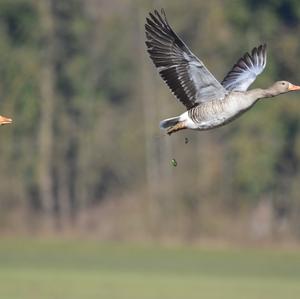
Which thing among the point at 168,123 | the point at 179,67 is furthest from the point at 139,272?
the point at 168,123

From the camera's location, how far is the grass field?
32656 millimetres

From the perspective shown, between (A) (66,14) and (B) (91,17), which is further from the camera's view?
Answer: (B) (91,17)

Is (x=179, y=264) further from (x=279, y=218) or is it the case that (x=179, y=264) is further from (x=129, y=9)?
(x=129, y=9)

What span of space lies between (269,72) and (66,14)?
32.0 ft

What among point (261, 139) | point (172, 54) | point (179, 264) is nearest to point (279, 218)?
point (261, 139)

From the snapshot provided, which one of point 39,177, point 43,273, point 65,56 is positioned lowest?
point 43,273

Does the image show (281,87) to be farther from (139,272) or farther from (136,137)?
(136,137)

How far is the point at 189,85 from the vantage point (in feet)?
49.9

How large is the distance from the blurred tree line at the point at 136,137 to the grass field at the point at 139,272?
324 cm

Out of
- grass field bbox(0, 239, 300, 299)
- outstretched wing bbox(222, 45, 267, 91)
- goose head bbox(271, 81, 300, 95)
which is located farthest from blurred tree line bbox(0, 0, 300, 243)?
goose head bbox(271, 81, 300, 95)

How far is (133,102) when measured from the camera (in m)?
57.7

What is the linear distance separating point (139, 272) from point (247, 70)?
923 inches

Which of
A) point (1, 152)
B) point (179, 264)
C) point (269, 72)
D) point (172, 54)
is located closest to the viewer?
point (172, 54)

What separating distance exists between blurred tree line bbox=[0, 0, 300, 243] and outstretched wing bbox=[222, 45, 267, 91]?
32291 mm
